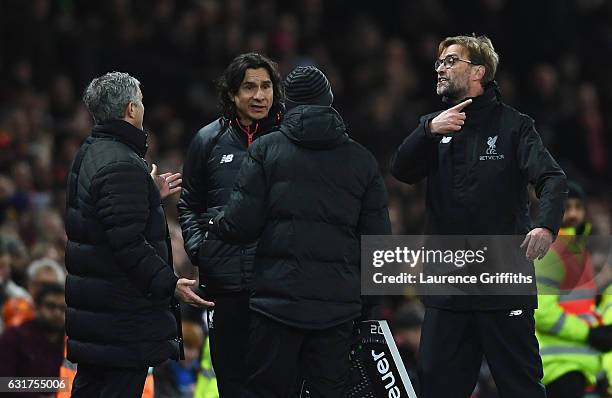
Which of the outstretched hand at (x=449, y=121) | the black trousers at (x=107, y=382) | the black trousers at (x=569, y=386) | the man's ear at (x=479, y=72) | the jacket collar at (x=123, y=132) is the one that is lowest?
the black trousers at (x=569, y=386)

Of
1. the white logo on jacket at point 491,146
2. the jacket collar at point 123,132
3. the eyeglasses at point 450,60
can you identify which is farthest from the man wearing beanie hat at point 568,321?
the jacket collar at point 123,132

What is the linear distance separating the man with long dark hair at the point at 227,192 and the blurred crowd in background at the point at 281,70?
3.32m

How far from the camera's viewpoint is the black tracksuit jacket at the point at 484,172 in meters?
6.53

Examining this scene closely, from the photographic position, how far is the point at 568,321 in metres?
7.55

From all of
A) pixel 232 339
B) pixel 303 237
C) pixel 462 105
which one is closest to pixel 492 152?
pixel 462 105

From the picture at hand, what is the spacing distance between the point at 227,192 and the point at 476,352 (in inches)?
57.4

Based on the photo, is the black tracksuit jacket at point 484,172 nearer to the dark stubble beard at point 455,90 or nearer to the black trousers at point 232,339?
the dark stubble beard at point 455,90

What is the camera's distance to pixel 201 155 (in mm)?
6836

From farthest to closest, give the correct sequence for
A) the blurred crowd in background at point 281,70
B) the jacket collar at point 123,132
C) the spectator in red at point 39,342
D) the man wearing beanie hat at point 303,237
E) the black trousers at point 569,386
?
the blurred crowd in background at point 281,70
the spectator in red at point 39,342
the black trousers at point 569,386
the jacket collar at point 123,132
the man wearing beanie hat at point 303,237

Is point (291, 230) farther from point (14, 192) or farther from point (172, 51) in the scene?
point (172, 51)

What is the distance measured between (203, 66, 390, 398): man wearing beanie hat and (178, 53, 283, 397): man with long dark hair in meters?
0.50

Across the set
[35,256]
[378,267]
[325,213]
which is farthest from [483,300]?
[35,256]

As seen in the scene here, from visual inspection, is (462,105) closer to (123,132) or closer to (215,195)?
(215,195)

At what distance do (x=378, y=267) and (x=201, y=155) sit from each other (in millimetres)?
1058
